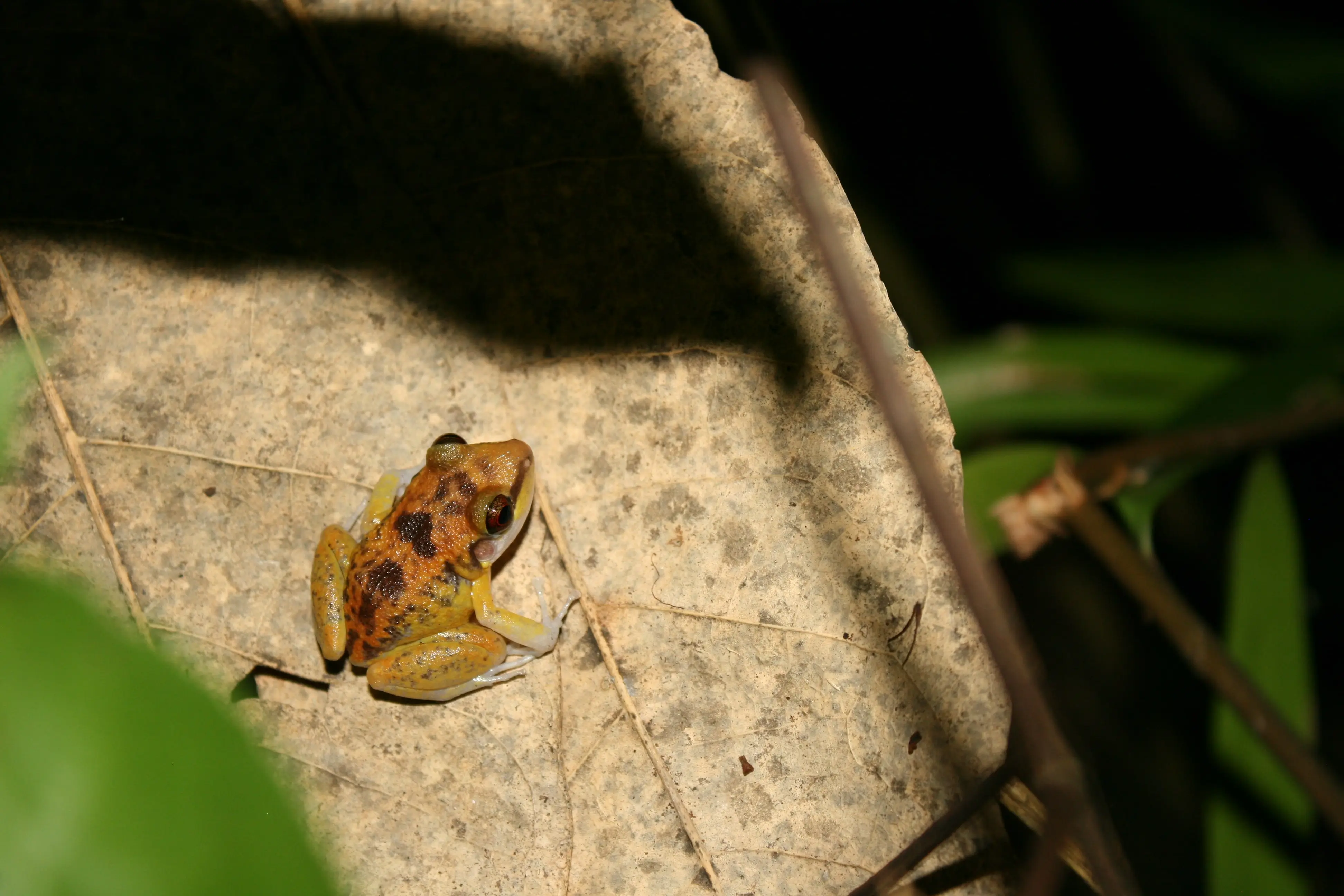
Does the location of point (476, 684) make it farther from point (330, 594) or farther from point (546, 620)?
point (330, 594)

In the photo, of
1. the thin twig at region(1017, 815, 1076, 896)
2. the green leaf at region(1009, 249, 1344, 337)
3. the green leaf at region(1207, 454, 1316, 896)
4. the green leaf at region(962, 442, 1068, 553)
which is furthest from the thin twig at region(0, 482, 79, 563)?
the green leaf at region(1207, 454, 1316, 896)

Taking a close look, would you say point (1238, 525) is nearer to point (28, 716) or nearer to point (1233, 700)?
point (1233, 700)

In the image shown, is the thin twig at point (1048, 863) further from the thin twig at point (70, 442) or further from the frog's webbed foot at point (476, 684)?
the thin twig at point (70, 442)

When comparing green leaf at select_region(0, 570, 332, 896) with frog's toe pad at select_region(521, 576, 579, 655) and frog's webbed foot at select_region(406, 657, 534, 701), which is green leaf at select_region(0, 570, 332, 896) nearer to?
frog's toe pad at select_region(521, 576, 579, 655)

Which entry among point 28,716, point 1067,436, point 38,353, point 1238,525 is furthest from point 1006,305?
point 28,716

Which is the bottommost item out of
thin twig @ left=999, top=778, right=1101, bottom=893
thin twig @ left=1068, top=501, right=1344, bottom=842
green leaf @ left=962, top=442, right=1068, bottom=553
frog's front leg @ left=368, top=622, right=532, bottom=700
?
frog's front leg @ left=368, top=622, right=532, bottom=700

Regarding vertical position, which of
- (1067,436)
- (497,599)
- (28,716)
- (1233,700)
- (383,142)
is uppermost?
(28,716)
